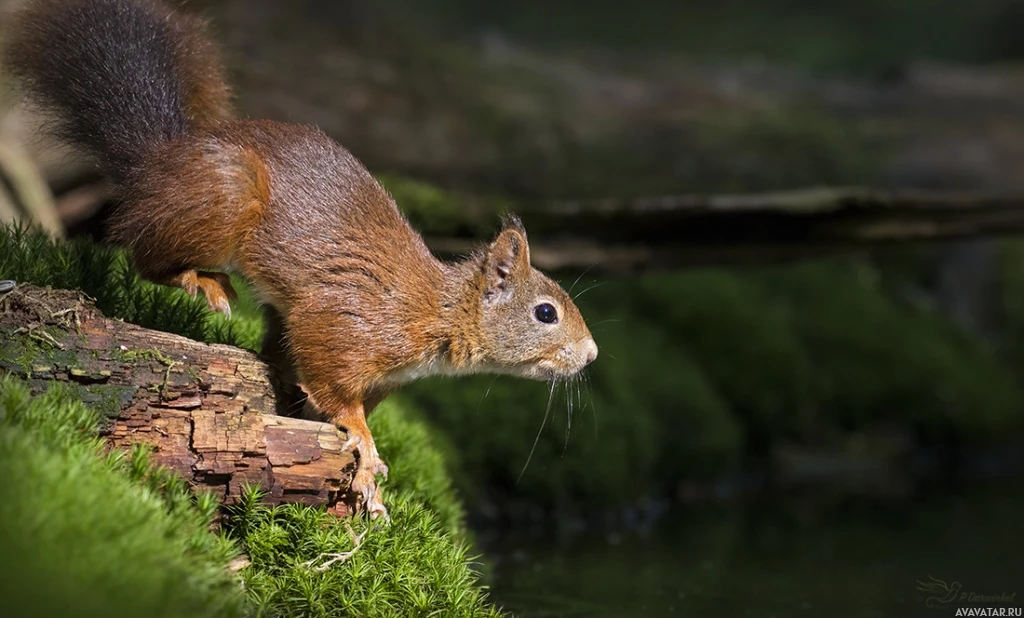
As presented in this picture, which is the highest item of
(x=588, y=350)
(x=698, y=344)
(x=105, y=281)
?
(x=105, y=281)

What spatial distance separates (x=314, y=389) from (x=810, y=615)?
2.23m

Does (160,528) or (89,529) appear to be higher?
(89,529)

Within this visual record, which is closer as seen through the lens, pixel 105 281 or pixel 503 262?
pixel 105 281

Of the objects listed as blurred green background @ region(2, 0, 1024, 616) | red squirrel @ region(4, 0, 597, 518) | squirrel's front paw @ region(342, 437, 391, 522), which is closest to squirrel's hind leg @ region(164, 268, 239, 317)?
red squirrel @ region(4, 0, 597, 518)

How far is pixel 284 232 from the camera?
3592 millimetres

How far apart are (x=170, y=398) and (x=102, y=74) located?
1292mm

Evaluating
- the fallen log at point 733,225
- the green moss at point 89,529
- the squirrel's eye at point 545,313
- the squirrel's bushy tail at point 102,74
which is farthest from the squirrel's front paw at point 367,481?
the fallen log at point 733,225

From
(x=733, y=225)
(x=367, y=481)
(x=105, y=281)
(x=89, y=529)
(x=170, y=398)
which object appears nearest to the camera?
(x=89, y=529)

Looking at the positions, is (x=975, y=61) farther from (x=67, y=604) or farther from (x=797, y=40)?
(x=67, y=604)

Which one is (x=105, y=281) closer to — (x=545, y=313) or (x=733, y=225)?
(x=545, y=313)

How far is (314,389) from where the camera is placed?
3.59 meters

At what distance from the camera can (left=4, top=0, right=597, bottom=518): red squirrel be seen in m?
3.55

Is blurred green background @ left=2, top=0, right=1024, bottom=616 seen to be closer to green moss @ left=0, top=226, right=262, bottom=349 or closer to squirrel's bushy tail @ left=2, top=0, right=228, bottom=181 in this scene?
green moss @ left=0, top=226, right=262, bottom=349

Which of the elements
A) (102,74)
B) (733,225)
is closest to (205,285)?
(102,74)
